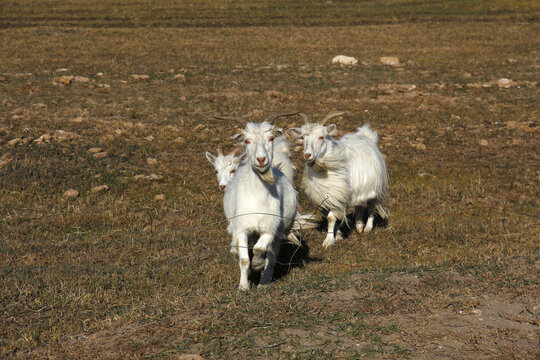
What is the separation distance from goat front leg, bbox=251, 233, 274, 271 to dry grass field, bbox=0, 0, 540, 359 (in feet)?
1.38

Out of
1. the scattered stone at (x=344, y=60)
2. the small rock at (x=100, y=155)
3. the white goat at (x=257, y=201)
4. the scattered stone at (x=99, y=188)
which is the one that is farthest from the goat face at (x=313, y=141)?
the scattered stone at (x=344, y=60)

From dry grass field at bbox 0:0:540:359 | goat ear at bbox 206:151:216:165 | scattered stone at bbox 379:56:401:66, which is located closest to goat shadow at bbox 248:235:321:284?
dry grass field at bbox 0:0:540:359

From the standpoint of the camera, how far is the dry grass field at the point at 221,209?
681 cm

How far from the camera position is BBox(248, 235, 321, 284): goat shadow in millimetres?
9875

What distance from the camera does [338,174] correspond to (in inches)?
442

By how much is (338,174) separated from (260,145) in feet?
10.5

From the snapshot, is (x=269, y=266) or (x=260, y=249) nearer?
(x=260, y=249)

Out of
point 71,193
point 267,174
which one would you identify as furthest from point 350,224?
point 71,193

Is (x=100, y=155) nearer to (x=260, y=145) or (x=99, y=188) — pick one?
(x=99, y=188)

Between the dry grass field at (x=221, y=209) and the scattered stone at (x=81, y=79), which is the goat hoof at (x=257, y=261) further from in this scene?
the scattered stone at (x=81, y=79)

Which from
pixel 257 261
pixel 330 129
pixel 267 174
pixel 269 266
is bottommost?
pixel 269 266

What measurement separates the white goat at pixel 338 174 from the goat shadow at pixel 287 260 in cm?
59

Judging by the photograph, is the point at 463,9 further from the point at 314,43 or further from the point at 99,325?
the point at 99,325

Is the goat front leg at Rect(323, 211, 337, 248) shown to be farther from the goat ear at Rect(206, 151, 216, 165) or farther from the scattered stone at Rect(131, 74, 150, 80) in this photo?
→ the scattered stone at Rect(131, 74, 150, 80)
